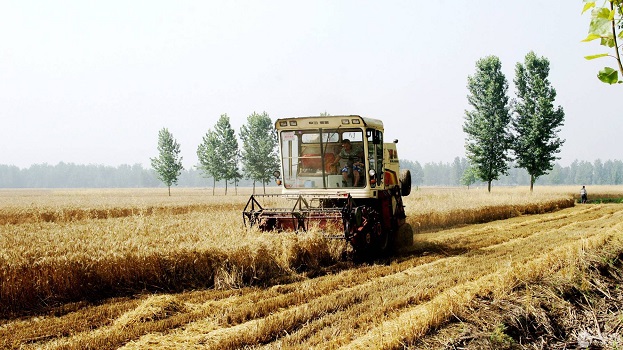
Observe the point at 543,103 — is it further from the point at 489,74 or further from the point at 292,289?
the point at 292,289

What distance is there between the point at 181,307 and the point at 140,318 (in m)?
0.72

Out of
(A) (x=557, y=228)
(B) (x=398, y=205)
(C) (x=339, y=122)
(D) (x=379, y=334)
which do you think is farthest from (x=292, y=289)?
(A) (x=557, y=228)

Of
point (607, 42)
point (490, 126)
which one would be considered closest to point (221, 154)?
point (490, 126)

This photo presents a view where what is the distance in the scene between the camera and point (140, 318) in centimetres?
633

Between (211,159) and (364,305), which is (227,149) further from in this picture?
(364,305)

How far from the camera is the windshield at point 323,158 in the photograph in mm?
11234

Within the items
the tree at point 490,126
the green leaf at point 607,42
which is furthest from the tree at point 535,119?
the green leaf at point 607,42

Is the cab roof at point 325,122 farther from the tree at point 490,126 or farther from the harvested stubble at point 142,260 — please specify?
the tree at point 490,126

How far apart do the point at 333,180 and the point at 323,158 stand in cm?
55

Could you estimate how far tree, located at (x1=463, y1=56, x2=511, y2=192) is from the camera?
133 feet

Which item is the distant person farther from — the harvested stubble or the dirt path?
the dirt path

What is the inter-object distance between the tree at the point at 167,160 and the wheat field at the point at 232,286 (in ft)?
150

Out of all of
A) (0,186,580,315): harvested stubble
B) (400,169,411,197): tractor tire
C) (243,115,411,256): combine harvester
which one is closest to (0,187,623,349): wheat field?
(0,186,580,315): harvested stubble

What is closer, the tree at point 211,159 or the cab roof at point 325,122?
the cab roof at point 325,122
